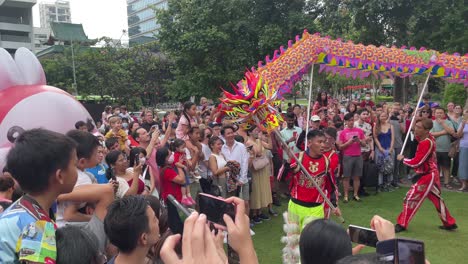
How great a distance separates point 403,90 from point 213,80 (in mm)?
8023

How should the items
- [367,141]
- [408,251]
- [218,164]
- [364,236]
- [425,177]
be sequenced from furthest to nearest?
[367,141] < [218,164] < [425,177] < [364,236] < [408,251]

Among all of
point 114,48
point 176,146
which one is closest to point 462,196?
point 176,146

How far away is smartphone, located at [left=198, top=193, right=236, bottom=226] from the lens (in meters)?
1.51

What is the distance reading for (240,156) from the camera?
5906mm

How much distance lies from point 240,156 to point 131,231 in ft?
13.1

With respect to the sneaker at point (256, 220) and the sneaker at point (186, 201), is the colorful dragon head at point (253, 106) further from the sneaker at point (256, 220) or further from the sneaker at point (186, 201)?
the sneaker at point (256, 220)

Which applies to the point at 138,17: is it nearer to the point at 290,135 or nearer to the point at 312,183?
the point at 290,135

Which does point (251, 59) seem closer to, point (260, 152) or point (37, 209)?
point (260, 152)

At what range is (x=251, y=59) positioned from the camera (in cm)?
1593

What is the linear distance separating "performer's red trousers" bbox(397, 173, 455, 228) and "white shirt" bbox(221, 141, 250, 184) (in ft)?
7.76

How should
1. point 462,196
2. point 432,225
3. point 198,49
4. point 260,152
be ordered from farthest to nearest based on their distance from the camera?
1. point 198,49
2. point 462,196
3. point 260,152
4. point 432,225

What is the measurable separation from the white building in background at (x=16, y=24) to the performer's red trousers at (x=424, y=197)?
42389 mm

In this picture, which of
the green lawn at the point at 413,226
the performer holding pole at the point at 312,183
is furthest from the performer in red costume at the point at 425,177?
the performer holding pole at the point at 312,183

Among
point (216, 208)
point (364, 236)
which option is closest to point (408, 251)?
point (364, 236)
